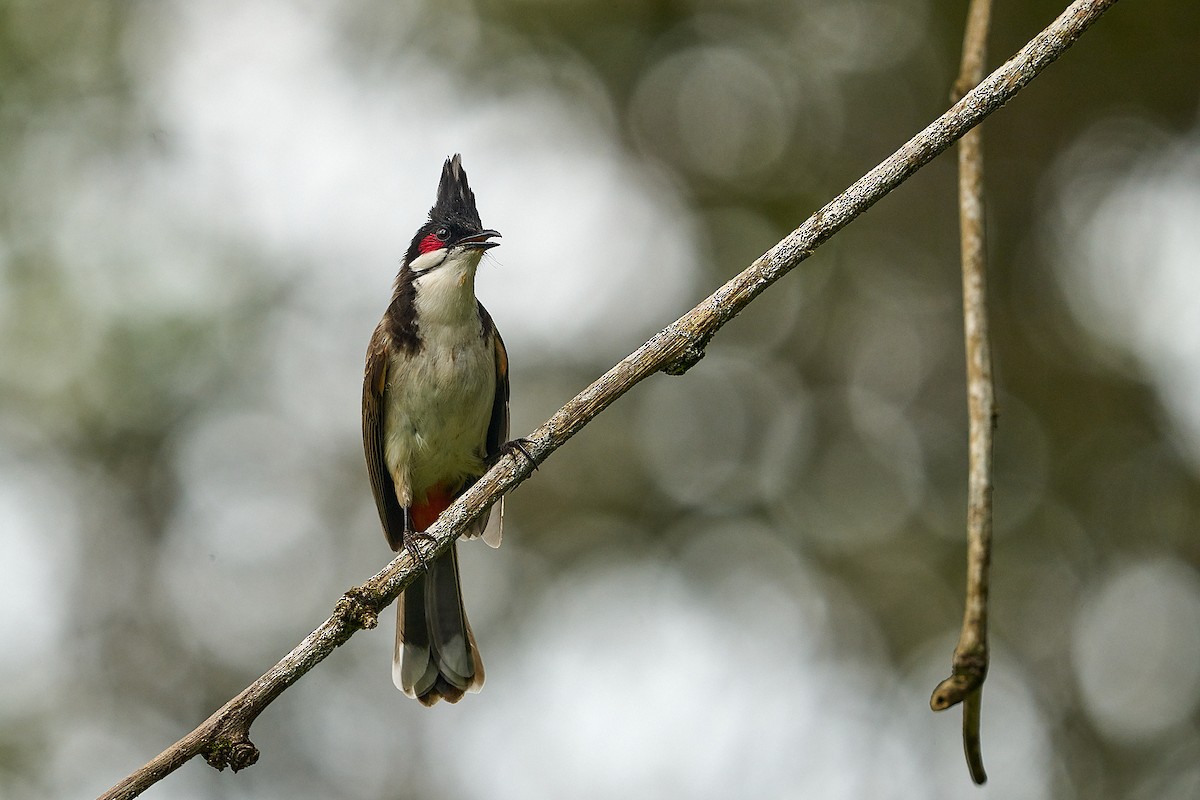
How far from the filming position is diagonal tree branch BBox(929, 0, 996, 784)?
2.04 metres

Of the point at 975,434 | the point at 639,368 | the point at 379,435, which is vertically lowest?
the point at 975,434

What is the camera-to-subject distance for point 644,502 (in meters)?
8.08

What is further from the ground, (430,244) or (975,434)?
(430,244)

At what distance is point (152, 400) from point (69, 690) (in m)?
1.90

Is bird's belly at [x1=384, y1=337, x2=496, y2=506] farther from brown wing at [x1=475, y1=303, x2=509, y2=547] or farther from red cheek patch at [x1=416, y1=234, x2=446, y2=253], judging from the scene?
red cheek patch at [x1=416, y1=234, x2=446, y2=253]

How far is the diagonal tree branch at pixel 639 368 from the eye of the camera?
2.09 metres

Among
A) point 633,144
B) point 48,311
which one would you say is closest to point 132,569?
point 48,311

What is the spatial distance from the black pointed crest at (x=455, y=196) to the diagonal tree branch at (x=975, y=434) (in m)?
2.01

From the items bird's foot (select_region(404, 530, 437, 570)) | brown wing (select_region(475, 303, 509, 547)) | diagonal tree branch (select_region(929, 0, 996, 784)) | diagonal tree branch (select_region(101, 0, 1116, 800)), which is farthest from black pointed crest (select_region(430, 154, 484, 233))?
diagonal tree branch (select_region(929, 0, 996, 784))

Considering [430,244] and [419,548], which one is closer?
[419,548]

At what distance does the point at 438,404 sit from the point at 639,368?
1.96 meters

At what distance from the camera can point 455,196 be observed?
424 centimetres

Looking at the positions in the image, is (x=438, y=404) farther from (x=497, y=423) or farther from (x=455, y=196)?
(x=455, y=196)

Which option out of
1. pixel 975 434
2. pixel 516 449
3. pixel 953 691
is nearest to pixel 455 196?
pixel 516 449
